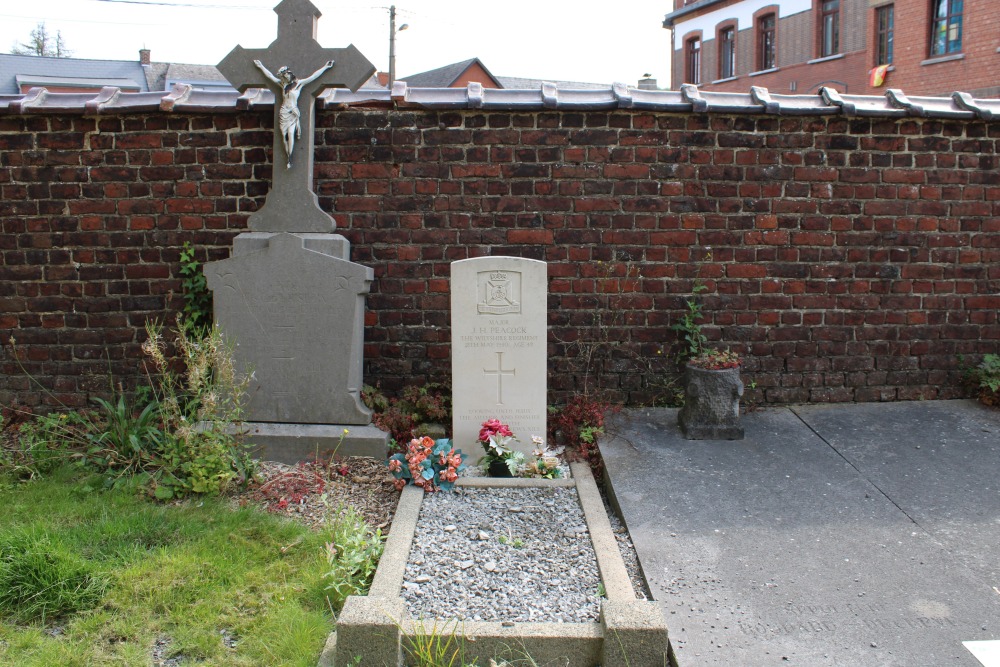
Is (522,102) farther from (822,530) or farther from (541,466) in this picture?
(822,530)

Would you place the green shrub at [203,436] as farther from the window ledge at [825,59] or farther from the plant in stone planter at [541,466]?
the window ledge at [825,59]

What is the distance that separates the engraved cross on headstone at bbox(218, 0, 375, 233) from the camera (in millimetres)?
5316

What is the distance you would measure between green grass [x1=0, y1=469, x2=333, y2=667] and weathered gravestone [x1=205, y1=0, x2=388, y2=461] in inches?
39.5

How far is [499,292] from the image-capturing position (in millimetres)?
5004

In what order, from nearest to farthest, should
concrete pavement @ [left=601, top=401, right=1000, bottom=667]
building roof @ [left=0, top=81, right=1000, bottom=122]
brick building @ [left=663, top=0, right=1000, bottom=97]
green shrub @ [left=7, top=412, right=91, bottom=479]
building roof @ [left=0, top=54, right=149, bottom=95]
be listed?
1. concrete pavement @ [left=601, top=401, right=1000, bottom=667]
2. green shrub @ [left=7, top=412, right=91, bottom=479]
3. building roof @ [left=0, top=81, right=1000, bottom=122]
4. brick building @ [left=663, top=0, right=1000, bottom=97]
5. building roof @ [left=0, top=54, right=149, bottom=95]

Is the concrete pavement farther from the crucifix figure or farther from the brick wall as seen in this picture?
the crucifix figure

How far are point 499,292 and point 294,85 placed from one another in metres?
1.95

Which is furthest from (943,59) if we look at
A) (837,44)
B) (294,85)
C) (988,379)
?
(294,85)

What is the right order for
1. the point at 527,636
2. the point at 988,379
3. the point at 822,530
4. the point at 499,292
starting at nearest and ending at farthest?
the point at 527,636 → the point at 822,530 → the point at 499,292 → the point at 988,379

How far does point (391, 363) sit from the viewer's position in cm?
594

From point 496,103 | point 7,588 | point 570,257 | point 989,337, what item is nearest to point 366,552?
point 7,588

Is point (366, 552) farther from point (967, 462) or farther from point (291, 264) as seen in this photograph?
point (967, 462)

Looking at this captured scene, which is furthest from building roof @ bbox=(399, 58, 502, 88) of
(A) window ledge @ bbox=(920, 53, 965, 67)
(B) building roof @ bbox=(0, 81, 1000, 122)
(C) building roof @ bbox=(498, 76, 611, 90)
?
(B) building roof @ bbox=(0, 81, 1000, 122)

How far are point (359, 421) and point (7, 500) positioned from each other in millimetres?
1995
